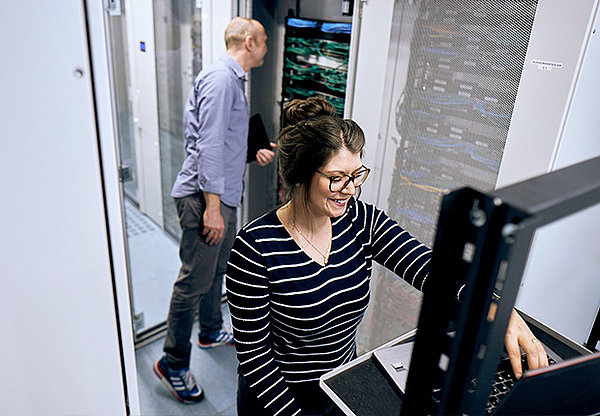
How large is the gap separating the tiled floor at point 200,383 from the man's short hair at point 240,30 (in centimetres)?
165

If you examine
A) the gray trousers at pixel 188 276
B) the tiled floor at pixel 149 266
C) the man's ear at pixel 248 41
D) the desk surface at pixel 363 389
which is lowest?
the tiled floor at pixel 149 266

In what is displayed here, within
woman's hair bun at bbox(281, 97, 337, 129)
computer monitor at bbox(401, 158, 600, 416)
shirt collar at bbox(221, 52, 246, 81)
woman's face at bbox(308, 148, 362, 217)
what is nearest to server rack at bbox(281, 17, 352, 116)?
shirt collar at bbox(221, 52, 246, 81)

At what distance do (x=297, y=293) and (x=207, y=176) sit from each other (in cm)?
101

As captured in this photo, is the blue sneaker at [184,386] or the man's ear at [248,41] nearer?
the man's ear at [248,41]

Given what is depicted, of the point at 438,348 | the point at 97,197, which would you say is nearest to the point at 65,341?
the point at 97,197

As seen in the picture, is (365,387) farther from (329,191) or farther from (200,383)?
(200,383)

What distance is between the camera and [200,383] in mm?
2422

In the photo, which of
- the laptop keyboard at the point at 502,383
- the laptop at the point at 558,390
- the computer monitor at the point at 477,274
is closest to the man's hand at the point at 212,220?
the laptop keyboard at the point at 502,383

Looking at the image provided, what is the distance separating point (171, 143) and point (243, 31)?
115 cm

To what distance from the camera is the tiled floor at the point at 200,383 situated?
7.39ft

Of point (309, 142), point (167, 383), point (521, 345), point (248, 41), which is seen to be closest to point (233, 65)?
point (248, 41)

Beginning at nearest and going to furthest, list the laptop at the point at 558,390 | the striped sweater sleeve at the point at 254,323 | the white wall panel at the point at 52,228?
the laptop at the point at 558,390, the white wall panel at the point at 52,228, the striped sweater sleeve at the point at 254,323

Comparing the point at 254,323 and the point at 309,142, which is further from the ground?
the point at 309,142

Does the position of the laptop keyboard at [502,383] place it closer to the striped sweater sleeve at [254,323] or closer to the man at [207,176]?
the striped sweater sleeve at [254,323]
